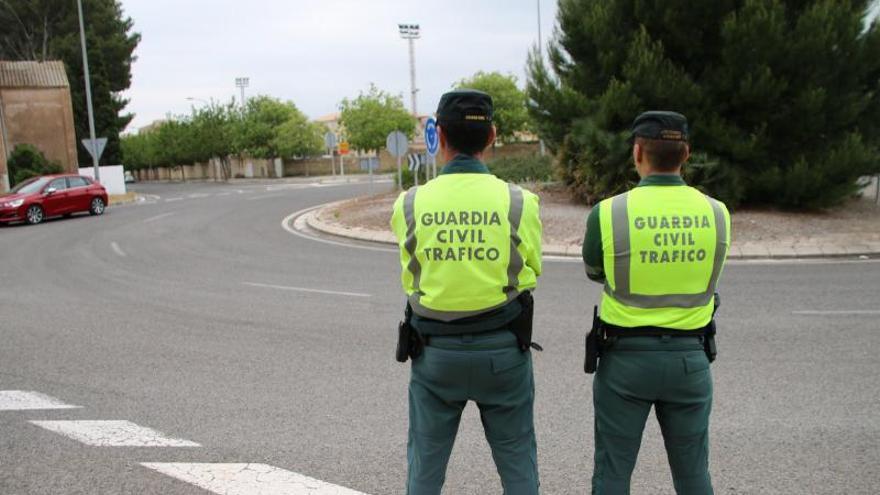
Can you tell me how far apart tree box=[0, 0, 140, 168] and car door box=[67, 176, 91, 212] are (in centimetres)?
2624

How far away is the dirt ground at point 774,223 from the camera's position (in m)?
14.1

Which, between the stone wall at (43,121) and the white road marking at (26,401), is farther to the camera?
the stone wall at (43,121)

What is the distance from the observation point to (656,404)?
109 inches

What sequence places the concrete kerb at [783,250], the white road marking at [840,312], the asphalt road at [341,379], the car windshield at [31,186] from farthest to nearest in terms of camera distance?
the car windshield at [31,186]
the concrete kerb at [783,250]
the white road marking at [840,312]
the asphalt road at [341,379]

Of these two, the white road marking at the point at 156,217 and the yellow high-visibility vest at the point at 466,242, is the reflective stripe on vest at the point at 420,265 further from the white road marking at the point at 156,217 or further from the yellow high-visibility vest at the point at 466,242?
the white road marking at the point at 156,217

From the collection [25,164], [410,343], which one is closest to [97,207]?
[25,164]

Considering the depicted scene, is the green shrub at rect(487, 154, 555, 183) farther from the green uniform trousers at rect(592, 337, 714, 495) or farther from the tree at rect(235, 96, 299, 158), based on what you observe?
the tree at rect(235, 96, 299, 158)

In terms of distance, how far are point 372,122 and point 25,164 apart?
35.3 m

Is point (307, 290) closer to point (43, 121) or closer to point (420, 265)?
point (420, 265)

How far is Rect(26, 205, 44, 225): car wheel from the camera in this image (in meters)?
22.2

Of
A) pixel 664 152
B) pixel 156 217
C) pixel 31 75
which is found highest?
pixel 31 75

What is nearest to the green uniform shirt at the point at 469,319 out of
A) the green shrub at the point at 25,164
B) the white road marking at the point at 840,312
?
the white road marking at the point at 840,312

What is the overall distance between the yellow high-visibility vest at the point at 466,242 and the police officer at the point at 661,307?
41 cm

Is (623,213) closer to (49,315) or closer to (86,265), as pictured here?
(49,315)
